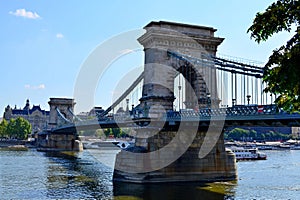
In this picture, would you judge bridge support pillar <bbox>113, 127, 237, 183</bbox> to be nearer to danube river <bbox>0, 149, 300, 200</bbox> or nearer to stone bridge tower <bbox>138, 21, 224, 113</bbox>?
danube river <bbox>0, 149, 300, 200</bbox>

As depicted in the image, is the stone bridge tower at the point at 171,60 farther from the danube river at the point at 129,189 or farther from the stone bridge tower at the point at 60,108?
the stone bridge tower at the point at 60,108

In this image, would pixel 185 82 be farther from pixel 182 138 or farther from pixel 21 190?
pixel 21 190

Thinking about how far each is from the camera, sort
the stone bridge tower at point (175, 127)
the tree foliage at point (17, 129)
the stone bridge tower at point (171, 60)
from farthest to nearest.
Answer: the tree foliage at point (17, 129) < the stone bridge tower at point (171, 60) < the stone bridge tower at point (175, 127)

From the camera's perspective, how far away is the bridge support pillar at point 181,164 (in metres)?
34.1

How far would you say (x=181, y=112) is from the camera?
34.0 m

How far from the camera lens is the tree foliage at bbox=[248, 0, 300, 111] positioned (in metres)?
9.35

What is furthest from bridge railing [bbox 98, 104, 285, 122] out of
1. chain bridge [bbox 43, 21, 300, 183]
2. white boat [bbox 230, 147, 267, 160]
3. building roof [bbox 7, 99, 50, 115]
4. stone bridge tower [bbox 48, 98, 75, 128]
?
building roof [bbox 7, 99, 50, 115]

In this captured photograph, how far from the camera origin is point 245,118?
28.1 meters

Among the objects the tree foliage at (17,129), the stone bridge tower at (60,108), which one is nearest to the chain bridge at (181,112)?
the stone bridge tower at (60,108)

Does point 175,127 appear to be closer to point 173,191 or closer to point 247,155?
point 173,191

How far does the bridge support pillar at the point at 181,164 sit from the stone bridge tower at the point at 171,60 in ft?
11.3

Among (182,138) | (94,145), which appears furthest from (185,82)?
(94,145)

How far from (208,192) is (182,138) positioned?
6.78m

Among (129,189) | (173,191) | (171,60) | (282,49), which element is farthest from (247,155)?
(282,49)
